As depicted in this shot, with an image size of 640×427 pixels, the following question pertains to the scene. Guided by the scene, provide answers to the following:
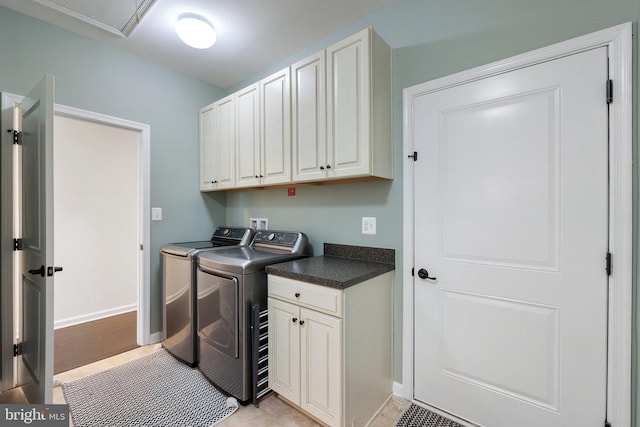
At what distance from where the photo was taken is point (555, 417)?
4.52ft

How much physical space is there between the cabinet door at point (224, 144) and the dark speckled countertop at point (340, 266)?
3.80 feet

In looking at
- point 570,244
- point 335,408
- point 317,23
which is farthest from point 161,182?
point 570,244

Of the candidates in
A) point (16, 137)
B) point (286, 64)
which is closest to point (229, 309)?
point (16, 137)

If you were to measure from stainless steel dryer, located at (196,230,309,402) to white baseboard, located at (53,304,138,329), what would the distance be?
203 cm

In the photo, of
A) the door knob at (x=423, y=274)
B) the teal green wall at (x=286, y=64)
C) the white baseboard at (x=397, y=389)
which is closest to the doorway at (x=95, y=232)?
the teal green wall at (x=286, y=64)

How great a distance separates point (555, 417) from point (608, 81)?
1596mm

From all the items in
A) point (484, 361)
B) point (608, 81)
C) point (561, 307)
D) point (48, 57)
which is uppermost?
point (48, 57)

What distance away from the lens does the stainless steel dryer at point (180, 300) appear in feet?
7.21

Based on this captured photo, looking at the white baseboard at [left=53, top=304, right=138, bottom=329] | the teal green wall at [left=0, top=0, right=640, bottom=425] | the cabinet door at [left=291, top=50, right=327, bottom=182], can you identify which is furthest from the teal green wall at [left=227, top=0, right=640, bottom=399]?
the white baseboard at [left=53, top=304, right=138, bottom=329]

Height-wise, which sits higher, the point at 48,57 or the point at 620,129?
the point at 48,57

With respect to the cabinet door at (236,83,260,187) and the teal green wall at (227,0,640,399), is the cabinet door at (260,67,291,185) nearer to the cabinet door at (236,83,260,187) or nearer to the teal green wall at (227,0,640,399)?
the cabinet door at (236,83,260,187)

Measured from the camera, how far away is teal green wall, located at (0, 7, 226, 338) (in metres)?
2.00

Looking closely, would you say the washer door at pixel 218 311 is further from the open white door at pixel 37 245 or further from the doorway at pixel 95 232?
the doorway at pixel 95 232

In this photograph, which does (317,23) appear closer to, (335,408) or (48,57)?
(48,57)
